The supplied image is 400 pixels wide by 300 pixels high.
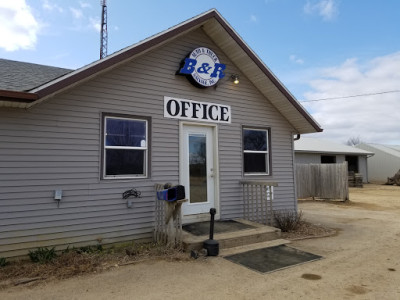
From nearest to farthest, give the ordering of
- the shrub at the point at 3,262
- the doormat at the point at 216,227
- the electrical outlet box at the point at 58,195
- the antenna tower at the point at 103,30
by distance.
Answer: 1. the shrub at the point at 3,262
2. the electrical outlet box at the point at 58,195
3. the doormat at the point at 216,227
4. the antenna tower at the point at 103,30

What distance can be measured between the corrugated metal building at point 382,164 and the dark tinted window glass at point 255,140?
27417mm

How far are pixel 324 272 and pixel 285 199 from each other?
3994mm

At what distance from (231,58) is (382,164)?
98.4ft

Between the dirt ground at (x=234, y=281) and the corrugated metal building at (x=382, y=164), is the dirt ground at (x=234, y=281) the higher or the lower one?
the lower one

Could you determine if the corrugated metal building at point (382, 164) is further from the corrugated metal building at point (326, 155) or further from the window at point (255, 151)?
the window at point (255, 151)

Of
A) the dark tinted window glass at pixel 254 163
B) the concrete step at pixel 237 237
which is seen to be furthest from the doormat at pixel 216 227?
the dark tinted window glass at pixel 254 163

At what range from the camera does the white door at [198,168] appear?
651cm

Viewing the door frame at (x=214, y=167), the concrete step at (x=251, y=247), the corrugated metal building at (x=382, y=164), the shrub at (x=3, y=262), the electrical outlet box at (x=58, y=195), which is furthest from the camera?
the corrugated metal building at (x=382, y=164)

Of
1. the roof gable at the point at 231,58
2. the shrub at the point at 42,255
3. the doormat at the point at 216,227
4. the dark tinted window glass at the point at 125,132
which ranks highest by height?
the roof gable at the point at 231,58

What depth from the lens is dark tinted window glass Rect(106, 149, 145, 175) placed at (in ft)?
18.3

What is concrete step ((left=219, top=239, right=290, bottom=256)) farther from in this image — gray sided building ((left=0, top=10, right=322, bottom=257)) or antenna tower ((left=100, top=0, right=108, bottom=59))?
antenna tower ((left=100, top=0, right=108, bottom=59))

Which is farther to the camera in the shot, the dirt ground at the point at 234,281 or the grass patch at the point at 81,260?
the grass patch at the point at 81,260

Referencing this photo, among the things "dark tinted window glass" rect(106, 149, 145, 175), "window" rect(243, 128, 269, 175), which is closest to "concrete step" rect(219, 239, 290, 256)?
"window" rect(243, 128, 269, 175)

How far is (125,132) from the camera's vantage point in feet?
18.9
